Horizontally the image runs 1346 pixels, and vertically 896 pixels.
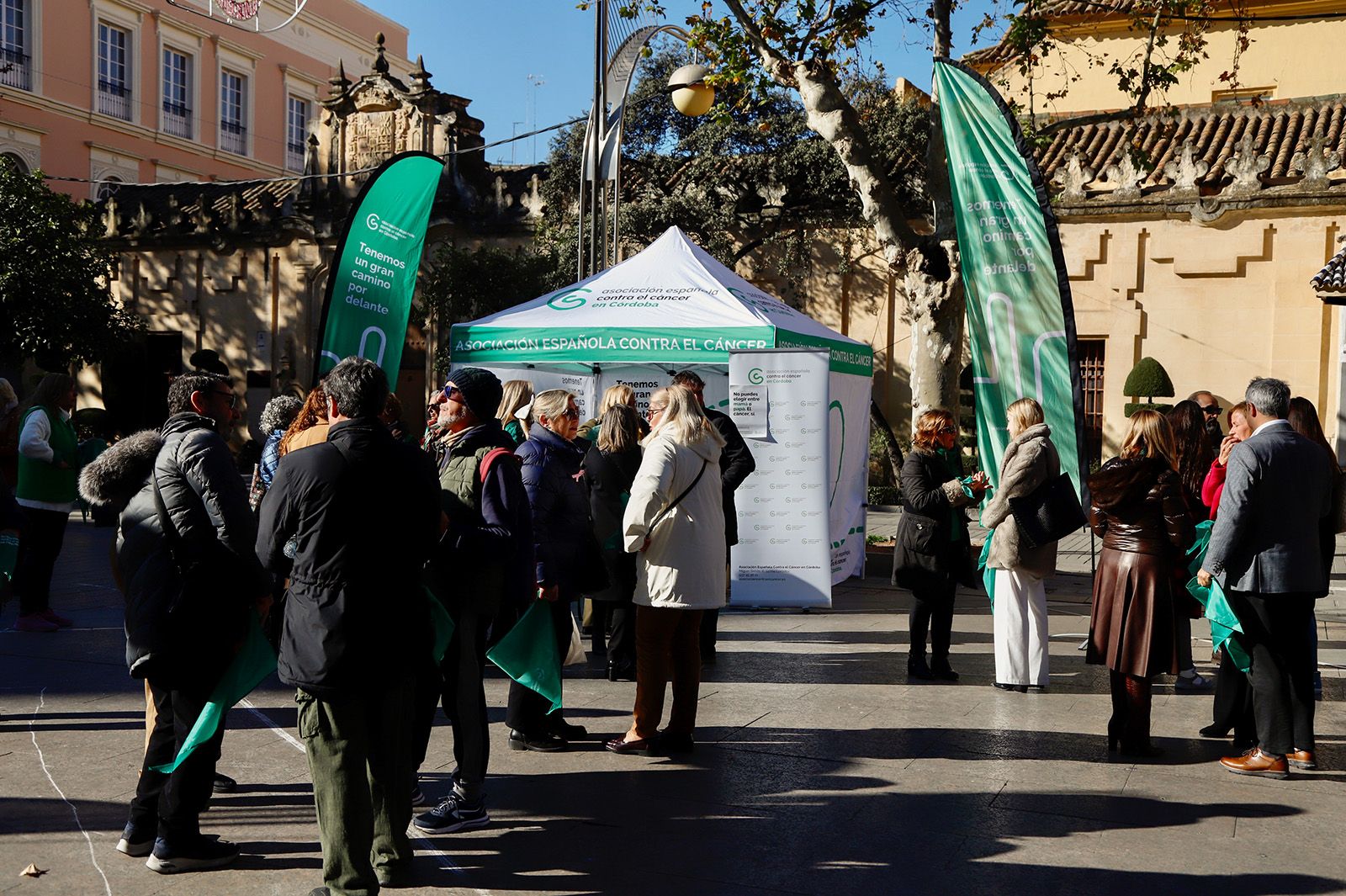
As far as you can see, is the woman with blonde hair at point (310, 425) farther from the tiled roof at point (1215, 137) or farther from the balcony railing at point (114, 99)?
the balcony railing at point (114, 99)

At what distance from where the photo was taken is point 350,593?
393 cm

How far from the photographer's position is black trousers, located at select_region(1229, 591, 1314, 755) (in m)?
5.85

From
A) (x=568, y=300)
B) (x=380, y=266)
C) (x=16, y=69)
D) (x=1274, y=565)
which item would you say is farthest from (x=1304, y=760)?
(x=16, y=69)

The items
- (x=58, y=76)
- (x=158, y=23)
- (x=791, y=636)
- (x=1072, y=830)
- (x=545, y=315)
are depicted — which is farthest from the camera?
(x=158, y=23)

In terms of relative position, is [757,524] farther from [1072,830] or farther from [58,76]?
[58,76]

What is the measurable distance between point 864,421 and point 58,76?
3028 cm

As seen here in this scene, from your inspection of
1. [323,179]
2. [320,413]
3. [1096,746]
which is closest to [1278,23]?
[323,179]

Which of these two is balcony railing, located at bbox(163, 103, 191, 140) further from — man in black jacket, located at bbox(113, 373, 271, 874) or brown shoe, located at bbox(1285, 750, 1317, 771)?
Result: brown shoe, located at bbox(1285, 750, 1317, 771)

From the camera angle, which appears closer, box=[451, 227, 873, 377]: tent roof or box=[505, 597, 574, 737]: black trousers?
box=[505, 597, 574, 737]: black trousers

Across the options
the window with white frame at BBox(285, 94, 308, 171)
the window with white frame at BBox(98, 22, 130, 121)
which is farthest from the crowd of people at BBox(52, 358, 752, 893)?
the window with white frame at BBox(285, 94, 308, 171)

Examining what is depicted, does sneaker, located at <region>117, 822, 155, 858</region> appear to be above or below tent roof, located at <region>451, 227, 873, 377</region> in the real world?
below

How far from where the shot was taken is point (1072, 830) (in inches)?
199

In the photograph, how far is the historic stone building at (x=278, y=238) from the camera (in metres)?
26.5

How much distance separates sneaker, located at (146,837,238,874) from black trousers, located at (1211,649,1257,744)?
4.64 m
